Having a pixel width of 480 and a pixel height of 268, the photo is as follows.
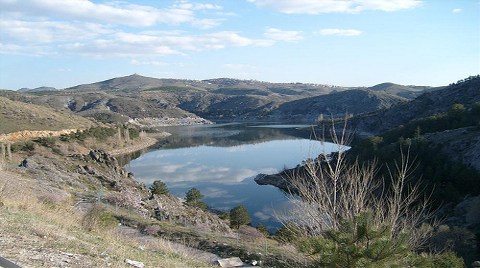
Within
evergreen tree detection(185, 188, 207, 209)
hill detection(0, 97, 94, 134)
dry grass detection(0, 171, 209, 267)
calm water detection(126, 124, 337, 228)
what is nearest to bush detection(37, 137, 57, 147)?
hill detection(0, 97, 94, 134)

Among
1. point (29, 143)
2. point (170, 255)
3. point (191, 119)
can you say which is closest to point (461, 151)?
point (170, 255)

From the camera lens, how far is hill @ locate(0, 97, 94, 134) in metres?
65.9

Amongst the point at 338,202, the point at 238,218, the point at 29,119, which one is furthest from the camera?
the point at 29,119

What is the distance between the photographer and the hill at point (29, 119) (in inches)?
2595

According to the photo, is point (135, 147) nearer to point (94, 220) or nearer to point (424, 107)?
point (424, 107)

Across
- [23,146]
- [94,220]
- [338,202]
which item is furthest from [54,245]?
[23,146]

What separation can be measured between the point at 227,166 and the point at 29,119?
33528mm

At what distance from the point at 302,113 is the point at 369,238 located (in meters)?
172

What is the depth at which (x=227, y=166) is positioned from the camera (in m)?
65.5

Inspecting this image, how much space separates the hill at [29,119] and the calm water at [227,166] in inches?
590

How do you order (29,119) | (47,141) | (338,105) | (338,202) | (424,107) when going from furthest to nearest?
(338,105)
(424,107)
(29,119)
(47,141)
(338,202)

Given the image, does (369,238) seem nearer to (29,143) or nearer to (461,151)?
(461,151)

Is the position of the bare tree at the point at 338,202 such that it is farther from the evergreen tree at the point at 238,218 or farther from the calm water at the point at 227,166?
the evergreen tree at the point at 238,218

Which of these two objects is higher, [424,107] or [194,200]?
[424,107]
